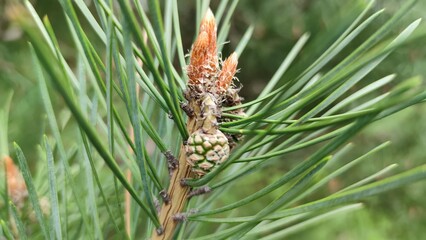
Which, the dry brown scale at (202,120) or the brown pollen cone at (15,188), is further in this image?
the brown pollen cone at (15,188)

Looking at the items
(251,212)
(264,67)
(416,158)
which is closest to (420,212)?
(416,158)

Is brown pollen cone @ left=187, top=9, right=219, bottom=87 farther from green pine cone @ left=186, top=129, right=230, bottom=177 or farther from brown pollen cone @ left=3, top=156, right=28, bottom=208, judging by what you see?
brown pollen cone @ left=3, top=156, right=28, bottom=208

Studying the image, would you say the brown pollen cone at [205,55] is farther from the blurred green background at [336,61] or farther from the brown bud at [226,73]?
the blurred green background at [336,61]

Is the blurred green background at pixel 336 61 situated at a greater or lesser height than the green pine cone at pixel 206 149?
greater

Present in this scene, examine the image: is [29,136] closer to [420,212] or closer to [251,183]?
[251,183]

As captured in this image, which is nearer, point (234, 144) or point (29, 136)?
point (234, 144)

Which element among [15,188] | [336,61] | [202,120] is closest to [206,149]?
[202,120]

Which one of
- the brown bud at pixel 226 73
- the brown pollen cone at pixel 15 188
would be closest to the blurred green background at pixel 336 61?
the brown pollen cone at pixel 15 188
